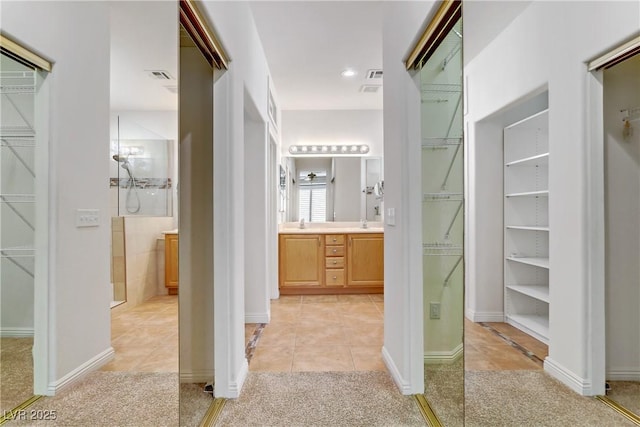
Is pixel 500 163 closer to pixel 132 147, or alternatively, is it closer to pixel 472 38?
pixel 472 38

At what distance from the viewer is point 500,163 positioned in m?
0.94

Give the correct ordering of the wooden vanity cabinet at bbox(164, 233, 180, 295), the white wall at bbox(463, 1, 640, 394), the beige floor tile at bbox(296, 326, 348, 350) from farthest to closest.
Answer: the beige floor tile at bbox(296, 326, 348, 350) → the wooden vanity cabinet at bbox(164, 233, 180, 295) → the white wall at bbox(463, 1, 640, 394)

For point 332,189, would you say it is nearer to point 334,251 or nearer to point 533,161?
point 334,251

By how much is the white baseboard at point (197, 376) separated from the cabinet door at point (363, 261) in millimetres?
2737

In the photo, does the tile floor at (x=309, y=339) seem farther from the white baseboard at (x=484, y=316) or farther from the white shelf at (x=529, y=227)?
the white shelf at (x=529, y=227)

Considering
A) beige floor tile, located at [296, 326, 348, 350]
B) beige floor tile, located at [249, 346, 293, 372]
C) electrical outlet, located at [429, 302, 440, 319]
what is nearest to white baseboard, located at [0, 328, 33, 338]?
electrical outlet, located at [429, 302, 440, 319]

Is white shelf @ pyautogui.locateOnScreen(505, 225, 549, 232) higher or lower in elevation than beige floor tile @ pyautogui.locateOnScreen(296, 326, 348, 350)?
higher

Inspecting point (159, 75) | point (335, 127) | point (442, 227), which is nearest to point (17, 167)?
point (159, 75)

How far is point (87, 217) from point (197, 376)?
1284mm

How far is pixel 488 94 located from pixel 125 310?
1176 millimetres

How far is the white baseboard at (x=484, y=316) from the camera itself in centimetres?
100

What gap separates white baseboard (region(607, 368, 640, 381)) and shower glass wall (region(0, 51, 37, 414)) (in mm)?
1066

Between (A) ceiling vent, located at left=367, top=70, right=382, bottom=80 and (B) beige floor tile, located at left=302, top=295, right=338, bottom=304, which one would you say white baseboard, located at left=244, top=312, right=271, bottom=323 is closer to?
(B) beige floor tile, located at left=302, top=295, right=338, bottom=304

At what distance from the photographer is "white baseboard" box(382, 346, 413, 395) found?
1837 mm
